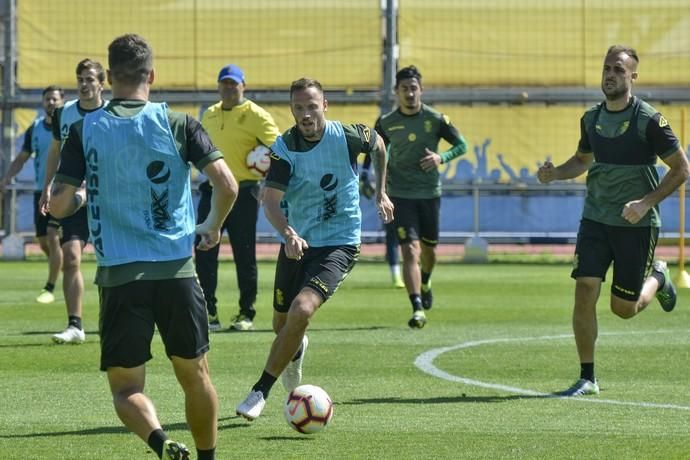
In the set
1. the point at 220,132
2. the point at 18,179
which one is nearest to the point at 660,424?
the point at 220,132

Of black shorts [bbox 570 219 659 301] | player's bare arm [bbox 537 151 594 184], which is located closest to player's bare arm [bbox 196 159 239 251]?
black shorts [bbox 570 219 659 301]

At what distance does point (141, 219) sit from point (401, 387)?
404cm

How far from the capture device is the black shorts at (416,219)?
15203 mm

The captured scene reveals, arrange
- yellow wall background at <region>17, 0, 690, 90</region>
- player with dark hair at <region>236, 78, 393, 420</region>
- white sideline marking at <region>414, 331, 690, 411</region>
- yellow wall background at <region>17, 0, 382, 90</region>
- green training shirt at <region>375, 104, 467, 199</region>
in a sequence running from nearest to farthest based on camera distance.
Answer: player with dark hair at <region>236, 78, 393, 420</region>
white sideline marking at <region>414, 331, 690, 411</region>
green training shirt at <region>375, 104, 467, 199</region>
yellow wall background at <region>17, 0, 690, 90</region>
yellow wall background at <region>17, 0, 382, 90</region>

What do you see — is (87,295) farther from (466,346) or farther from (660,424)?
(660,424)

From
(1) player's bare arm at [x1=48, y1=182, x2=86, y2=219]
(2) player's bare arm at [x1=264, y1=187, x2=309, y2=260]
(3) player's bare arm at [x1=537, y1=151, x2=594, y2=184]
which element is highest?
(1) player's bare arm at [x1=48, y1=182, x2=86, y2=219]

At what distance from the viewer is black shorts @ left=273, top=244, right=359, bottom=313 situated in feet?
29.9

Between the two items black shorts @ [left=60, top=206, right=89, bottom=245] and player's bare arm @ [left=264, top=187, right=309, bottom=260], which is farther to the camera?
black shorts @ [left=60, top=206, right=89, bottom=245]

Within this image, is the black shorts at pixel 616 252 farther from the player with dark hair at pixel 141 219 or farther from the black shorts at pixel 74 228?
the black shorts at pixel 74 228

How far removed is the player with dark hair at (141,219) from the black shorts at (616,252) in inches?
159

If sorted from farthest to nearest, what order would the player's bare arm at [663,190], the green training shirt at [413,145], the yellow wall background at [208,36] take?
the yellow wall background at [208,36] < the green training shirt at [413,145] < the player's bare arm at [663,190]

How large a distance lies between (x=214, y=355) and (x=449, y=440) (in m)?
4.49

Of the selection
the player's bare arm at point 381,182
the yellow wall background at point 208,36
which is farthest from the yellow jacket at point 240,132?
the yellow wall background at point 208,36

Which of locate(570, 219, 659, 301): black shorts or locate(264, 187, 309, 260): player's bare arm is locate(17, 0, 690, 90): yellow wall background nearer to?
locate(570, 219, 659, 301): black shorts
